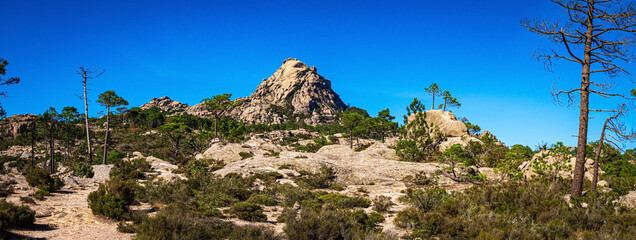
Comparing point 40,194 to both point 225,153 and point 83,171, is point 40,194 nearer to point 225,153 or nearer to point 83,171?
point 83,171

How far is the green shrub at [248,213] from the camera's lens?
38.4 feet

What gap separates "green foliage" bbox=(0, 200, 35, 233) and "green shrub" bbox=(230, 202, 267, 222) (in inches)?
231

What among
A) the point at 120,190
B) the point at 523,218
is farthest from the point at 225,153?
the point at 523,218

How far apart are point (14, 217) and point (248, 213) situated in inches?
257

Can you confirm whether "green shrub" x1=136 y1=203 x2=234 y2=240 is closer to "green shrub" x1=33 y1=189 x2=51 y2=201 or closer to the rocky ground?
the rocky ground

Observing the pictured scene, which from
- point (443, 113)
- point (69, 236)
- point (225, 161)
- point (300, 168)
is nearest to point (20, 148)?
point (225, 161)

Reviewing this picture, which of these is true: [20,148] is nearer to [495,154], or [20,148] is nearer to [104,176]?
[104,176]

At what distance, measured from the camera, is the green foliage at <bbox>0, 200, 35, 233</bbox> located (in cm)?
782

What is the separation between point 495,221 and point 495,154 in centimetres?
2536

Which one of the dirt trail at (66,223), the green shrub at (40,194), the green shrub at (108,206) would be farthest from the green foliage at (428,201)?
the green shrub at (40,194)

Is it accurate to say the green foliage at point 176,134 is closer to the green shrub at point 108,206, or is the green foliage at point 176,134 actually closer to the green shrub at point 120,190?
the green shrub at point 120,190

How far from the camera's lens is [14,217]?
817cm

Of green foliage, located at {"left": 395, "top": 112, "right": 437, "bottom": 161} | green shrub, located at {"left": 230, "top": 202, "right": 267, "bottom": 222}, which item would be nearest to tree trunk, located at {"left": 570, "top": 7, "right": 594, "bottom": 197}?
green shrub, located at {"left": 230, "top": 202, "right": 267, "bottom": 222}

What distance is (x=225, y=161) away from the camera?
1233 inches
